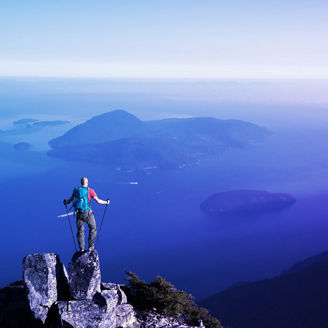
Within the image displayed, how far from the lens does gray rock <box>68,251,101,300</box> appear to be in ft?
50.3

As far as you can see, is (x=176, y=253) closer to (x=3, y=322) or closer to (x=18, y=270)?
(x=18, y=270)

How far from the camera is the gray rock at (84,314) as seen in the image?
13962 millimetres

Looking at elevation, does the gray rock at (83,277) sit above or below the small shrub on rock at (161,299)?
above

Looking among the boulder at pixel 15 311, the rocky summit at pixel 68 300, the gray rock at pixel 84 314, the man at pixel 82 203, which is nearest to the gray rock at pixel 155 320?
the rocky summit at pixel 68 300

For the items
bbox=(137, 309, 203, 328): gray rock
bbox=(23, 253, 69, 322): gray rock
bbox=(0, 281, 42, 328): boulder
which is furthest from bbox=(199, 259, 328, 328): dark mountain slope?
bbox=(23, 253, 69, 322): gray rock

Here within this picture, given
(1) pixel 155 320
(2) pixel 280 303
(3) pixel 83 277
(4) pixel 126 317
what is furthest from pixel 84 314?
(2) pixel 280 303

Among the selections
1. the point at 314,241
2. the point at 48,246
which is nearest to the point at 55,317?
the point at 48,246

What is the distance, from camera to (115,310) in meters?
16.1

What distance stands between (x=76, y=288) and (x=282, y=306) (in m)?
71.0

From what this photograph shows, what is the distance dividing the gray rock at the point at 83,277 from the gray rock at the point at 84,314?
0.66m

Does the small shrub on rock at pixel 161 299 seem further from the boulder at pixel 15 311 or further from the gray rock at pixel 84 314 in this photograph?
the boulder at pixel 15 311

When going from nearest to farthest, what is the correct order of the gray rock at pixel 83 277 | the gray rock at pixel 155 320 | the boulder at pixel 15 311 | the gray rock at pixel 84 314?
the gray rock at pixel 84 314 < the gray rock at pixel 83 277 < the boulder at pixel 15 311 < the gray rock at pixel 155 320

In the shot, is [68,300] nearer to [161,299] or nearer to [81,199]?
[81,199]

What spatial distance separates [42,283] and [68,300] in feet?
4.44
